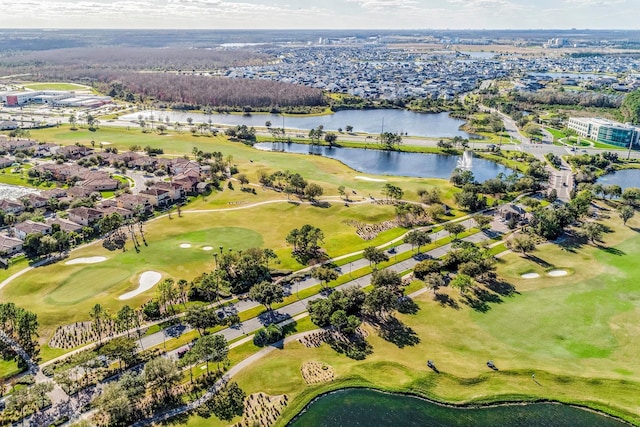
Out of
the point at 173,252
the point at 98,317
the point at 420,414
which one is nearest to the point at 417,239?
the point at 420,414

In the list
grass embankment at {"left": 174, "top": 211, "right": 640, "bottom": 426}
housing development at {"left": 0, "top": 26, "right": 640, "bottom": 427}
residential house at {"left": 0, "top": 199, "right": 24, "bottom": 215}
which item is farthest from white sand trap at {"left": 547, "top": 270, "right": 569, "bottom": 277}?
residential house at {"left": 0, "top": 199, "right": 24, "bottom": 215}

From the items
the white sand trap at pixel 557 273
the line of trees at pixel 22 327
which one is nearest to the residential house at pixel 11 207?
the line of trees at pixel 22 327

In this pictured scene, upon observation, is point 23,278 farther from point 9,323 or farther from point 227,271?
point 227,271

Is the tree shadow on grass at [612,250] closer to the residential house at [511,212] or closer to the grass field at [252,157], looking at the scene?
the residential house at [511,212]

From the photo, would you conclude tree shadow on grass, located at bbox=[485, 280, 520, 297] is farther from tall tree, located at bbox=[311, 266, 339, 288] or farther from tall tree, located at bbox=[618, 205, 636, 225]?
tall tree, located at bbox=[618, 205, 636, 225]

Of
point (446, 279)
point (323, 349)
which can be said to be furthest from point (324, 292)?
point (446, 279)

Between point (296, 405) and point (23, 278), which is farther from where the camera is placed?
point (23, 278)
